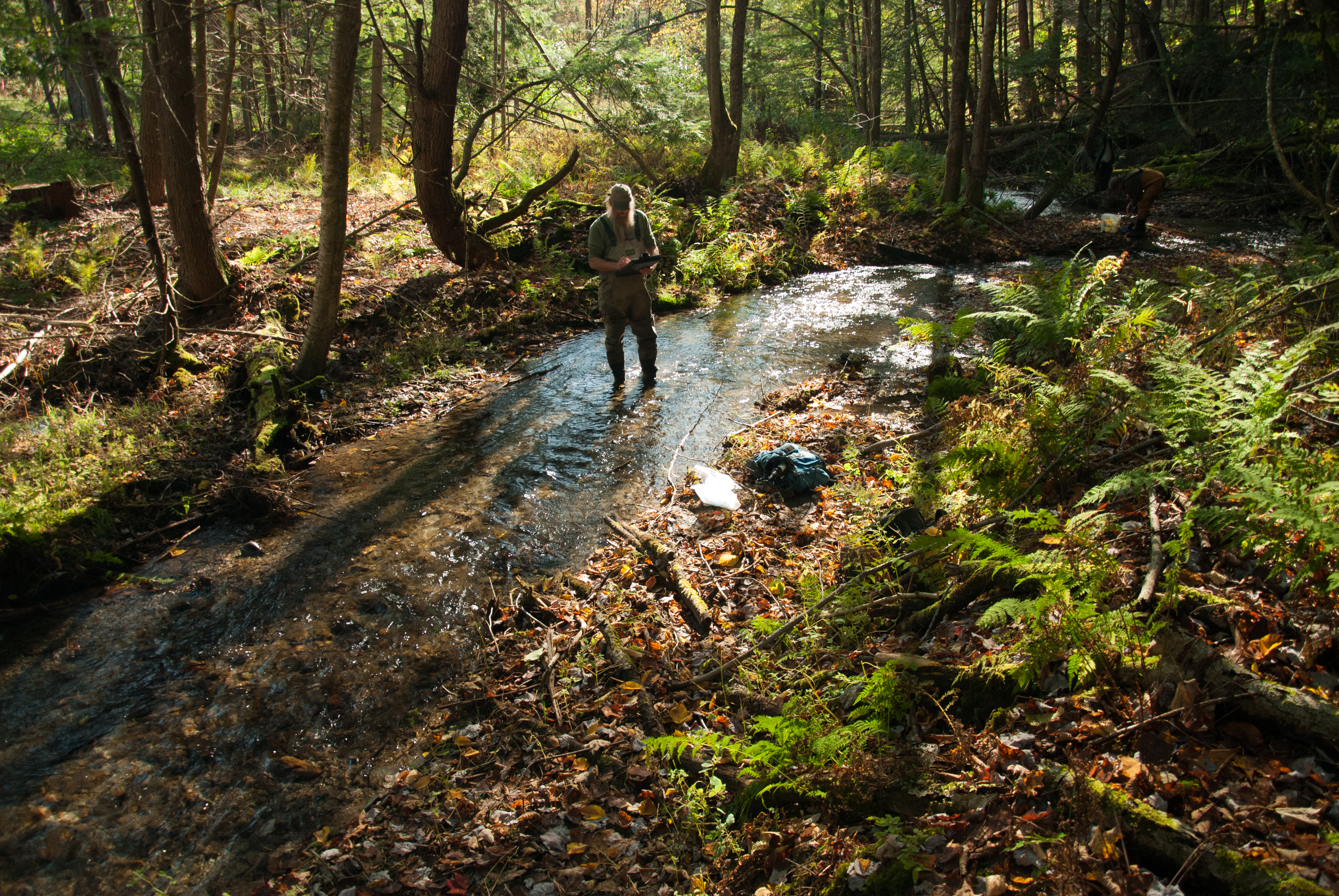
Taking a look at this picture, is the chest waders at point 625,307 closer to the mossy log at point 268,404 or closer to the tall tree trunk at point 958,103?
the mossy log at point 268,404

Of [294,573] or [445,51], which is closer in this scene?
[294,573]

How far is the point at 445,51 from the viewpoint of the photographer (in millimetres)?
10375

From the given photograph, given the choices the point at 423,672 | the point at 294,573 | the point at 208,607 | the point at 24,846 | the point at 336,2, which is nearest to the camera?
the point at 24,846

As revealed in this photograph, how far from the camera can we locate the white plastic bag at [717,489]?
19.8 feet

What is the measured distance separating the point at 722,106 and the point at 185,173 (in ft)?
37.5

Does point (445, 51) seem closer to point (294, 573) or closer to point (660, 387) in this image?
point (660, 387)

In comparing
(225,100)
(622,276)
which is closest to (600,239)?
(622,276)

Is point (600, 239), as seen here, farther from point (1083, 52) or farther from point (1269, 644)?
point (1083, 52)

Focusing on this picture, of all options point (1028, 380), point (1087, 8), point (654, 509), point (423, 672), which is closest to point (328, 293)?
point (654, 509)

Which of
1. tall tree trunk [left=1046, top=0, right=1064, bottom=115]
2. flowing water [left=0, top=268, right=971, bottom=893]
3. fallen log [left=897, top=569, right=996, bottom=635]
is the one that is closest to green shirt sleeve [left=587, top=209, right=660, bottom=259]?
flowing water [left=0, top=268, right=971, bottom=893]

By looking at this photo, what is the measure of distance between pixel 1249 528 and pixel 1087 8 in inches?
1217

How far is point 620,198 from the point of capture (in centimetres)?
808

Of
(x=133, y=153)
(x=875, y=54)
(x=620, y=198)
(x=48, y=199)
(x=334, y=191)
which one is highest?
(x=875, y=54)

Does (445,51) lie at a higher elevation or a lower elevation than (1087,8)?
lower
